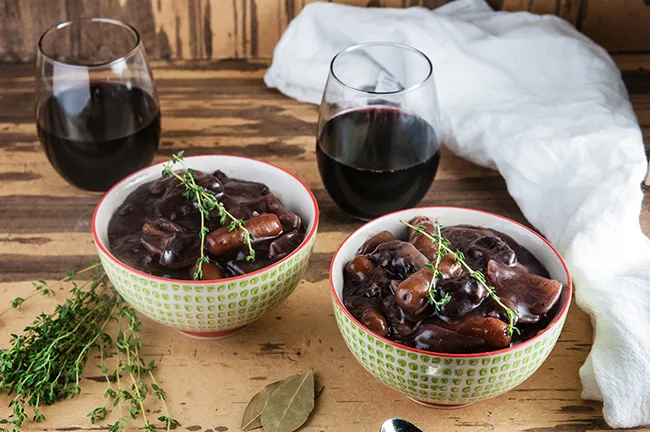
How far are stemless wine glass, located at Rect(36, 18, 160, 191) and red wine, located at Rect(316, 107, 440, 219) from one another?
32 centimetres

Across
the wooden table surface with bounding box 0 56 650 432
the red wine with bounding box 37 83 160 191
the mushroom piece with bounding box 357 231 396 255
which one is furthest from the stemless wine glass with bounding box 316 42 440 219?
the red wine with bounding box 37 83 160 191

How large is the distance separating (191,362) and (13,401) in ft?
0.77

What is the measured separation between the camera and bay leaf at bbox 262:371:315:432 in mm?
1056

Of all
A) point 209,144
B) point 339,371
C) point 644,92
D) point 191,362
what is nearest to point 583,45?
point 644,92

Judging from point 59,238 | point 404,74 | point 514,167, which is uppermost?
point 404,74

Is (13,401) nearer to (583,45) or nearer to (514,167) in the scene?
(514,167)

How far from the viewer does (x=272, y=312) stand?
4.14ft

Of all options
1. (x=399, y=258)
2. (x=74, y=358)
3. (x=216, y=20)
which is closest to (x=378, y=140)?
(x=399, y=258)

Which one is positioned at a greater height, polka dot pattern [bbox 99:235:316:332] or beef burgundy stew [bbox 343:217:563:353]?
beef burgundy stew [bbox 343:217:563:353]

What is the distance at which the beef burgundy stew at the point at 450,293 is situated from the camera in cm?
98

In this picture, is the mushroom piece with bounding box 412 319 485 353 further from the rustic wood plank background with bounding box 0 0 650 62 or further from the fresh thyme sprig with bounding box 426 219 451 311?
the rustic wood plank background with bounding box 0 0 650 62

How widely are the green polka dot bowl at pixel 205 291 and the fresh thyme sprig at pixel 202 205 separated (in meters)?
0.03

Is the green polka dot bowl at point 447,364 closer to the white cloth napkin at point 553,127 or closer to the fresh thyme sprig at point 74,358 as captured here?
the white cloth napkin at point 553,127

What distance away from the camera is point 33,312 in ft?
4.09
